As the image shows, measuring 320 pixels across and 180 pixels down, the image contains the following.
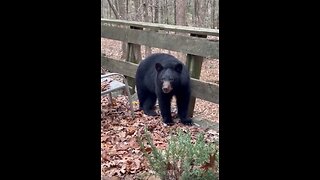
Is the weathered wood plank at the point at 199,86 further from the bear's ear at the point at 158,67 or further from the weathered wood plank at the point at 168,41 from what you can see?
the bear's ear at the point at 158,67

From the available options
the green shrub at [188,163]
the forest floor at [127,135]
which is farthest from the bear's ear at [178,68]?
the green shrub at [188,163]

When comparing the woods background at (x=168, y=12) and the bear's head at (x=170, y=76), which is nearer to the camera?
the bear's head at (x=170, y=76)

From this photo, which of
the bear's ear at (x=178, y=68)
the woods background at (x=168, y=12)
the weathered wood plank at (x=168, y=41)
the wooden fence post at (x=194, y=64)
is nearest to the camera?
the weathered wood plank at (x=168, y=41)

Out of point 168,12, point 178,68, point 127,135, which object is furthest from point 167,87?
point 168,12

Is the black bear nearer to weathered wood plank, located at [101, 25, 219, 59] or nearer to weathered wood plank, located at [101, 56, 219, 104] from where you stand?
weathered wood plank, located at [101, 56, 219, 104]

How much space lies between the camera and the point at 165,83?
5355mm

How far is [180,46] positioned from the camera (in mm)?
5055

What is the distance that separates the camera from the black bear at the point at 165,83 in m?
5.27

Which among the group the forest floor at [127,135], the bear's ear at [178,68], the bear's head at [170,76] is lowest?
the forest floor at [127,135]

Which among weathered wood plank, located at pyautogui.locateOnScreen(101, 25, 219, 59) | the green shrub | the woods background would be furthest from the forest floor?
the woods background

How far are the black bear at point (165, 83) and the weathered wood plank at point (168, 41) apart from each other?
28 cm
